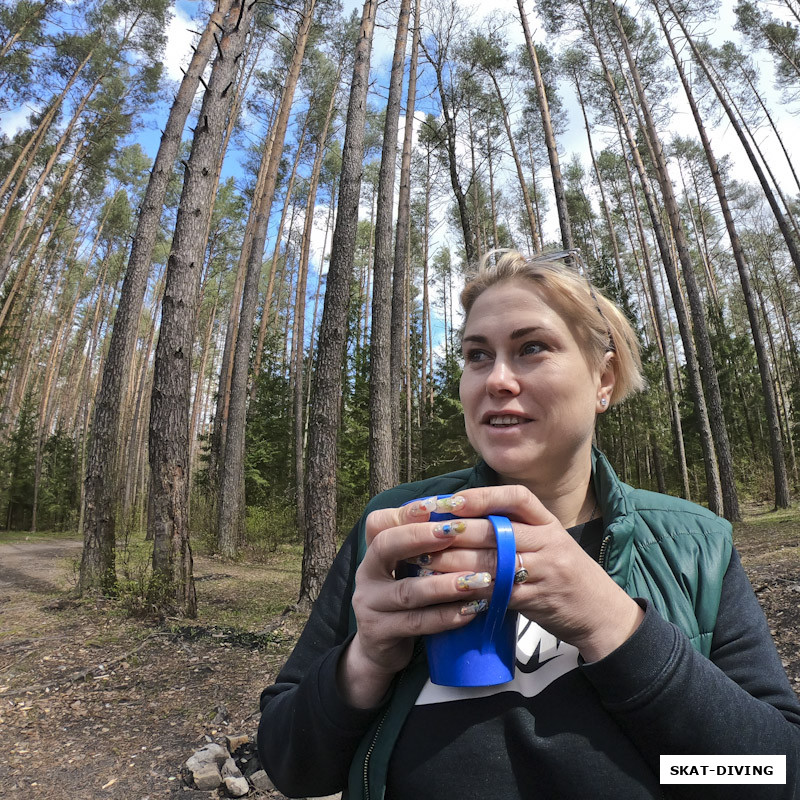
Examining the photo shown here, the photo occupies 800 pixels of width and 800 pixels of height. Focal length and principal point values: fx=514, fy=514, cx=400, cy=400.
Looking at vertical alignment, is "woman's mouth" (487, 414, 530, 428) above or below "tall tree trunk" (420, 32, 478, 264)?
below

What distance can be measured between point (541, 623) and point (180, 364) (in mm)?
5466

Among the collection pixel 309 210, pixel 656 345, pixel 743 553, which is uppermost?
pixel 309 210

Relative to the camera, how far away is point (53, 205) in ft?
54.2

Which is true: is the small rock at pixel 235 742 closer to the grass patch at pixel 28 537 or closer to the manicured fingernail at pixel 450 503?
the manicured fingernail at pixel 450 503

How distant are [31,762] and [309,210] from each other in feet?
58.0

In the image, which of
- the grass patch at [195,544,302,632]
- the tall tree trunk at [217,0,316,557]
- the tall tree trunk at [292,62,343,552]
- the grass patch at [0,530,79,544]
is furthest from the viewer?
the tall tree trunk at [292,62,343,552]

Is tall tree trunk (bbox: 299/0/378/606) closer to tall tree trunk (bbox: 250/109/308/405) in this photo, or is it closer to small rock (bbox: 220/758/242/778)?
small rock (bbox: 220/758/242/778)

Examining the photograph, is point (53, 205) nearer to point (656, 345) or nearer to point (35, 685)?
point (35, 685)

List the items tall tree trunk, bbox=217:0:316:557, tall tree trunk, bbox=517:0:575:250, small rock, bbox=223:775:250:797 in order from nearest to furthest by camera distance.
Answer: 1. small rock, bbox=223:775:250:797
2. tall tree trunk, bbox=517:0:575:250
3. tall tree trunk, bbox=217:0:316:557

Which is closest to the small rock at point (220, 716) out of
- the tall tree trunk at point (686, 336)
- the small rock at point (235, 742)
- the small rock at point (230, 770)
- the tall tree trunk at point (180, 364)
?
the small rock at point (235, 742)

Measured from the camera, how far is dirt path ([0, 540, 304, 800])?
2729 mm

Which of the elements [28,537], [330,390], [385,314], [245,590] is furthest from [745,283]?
[28,537]

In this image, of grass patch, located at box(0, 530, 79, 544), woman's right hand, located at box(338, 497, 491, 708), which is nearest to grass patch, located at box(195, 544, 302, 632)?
woman's right hand, located at box(338, 497, 491, 708)

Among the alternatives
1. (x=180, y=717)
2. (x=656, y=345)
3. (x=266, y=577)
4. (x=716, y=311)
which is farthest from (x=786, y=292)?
(x=180, y=717)
